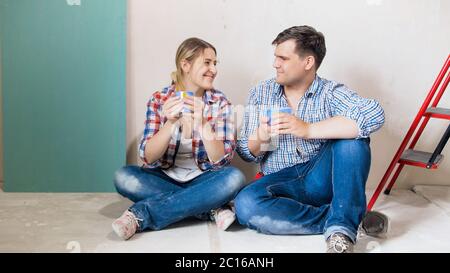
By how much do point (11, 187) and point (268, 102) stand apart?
144cm

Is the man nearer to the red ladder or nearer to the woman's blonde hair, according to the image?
the woman's blonde hair

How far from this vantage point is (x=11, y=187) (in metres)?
3.14

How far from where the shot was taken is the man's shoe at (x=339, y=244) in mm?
2291

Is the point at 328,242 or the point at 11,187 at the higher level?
the point at 328,242

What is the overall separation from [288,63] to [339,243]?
82 cm

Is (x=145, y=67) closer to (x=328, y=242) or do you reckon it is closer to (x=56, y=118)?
(x=56, y=118)

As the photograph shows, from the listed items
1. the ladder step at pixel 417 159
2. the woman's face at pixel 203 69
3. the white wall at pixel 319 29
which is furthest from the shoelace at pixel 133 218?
A: the ladder step at pixel 417 159

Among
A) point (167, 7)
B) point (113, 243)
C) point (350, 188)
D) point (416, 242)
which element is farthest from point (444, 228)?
point (167, 7)

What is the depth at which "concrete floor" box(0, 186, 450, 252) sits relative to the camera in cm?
241

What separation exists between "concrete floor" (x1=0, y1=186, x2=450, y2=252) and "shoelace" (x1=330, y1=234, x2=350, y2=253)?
0.12 meters

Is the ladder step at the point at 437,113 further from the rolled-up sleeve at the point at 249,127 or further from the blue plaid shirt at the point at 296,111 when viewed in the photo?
the rolled-up sleeve at the point at 249,127

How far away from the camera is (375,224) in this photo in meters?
2.56

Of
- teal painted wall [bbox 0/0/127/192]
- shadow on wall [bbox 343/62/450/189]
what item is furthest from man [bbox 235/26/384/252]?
teal painted wall [bbox 0/0/127/192]

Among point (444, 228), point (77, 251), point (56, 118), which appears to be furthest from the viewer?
point (56, 118)
